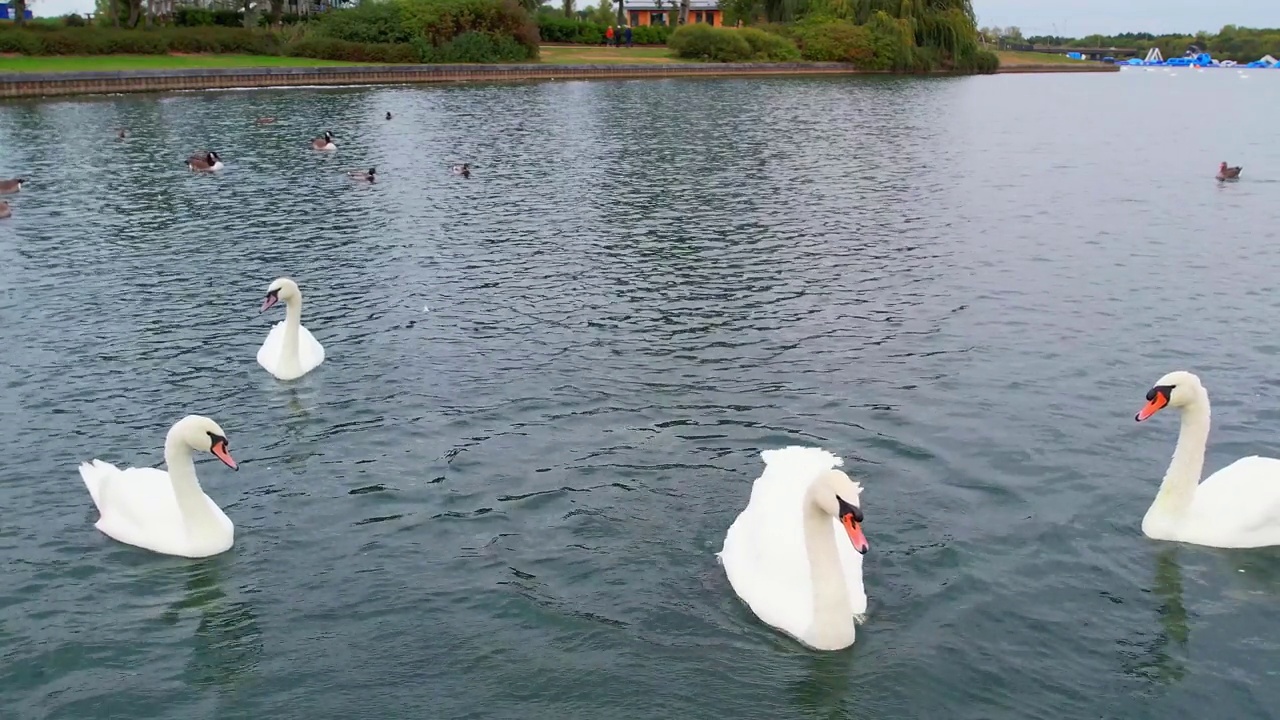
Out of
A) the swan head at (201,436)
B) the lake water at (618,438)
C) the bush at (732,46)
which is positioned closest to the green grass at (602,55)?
the bush at (732,46)

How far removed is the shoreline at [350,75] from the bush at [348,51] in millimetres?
5554

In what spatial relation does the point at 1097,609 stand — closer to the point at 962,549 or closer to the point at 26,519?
the point at 962,549

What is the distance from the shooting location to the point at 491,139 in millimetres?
42594

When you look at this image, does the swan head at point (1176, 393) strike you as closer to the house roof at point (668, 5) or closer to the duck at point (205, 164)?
the duck at point (205, 164)

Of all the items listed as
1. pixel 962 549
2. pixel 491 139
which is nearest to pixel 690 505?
pixel 962 549

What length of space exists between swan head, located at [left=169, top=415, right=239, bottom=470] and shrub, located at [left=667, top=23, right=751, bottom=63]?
8798 cm

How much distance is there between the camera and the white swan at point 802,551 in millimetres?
8307

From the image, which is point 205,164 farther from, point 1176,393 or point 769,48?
point 769,48

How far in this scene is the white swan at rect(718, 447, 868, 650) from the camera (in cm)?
831

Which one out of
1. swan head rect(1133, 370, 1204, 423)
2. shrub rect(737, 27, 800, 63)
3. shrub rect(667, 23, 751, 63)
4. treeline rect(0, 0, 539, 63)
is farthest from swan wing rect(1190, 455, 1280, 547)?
shrub rect(737, 27, 800, 63)

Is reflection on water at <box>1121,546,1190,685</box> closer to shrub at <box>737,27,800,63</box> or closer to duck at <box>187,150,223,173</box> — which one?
duck at <box>187,150,223,173</box>

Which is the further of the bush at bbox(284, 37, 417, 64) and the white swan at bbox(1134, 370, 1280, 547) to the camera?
the bush at bbox(284, 37, 417, 64)

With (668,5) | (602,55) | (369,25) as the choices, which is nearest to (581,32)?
(602,55)

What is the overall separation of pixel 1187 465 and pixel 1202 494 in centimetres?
36
